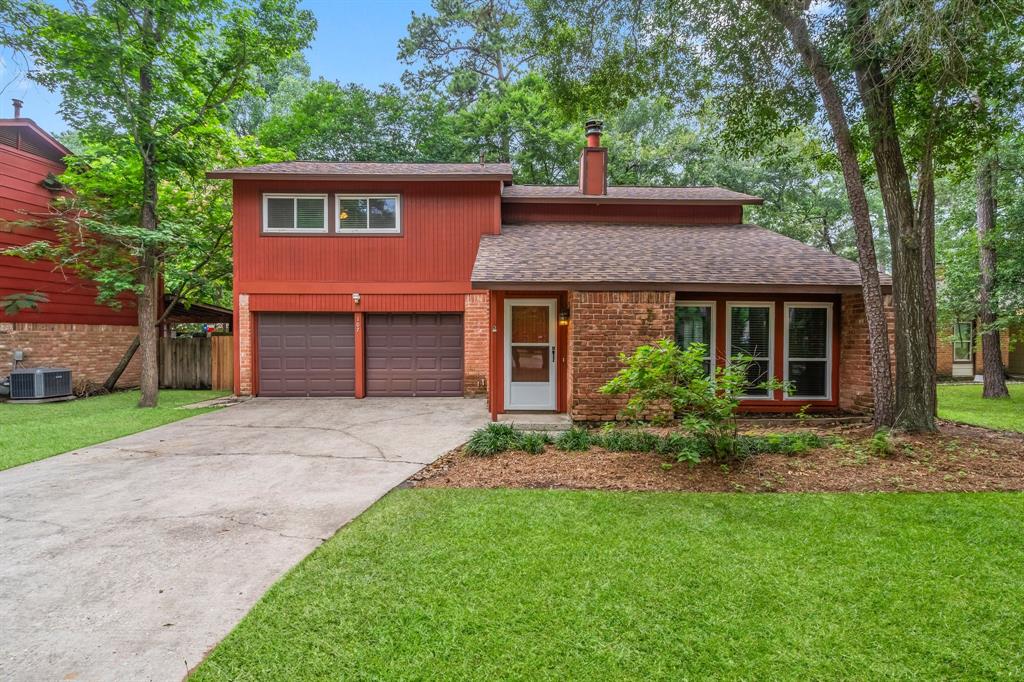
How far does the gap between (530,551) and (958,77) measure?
7.26 meters

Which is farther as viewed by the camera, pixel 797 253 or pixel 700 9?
pixel 797 253

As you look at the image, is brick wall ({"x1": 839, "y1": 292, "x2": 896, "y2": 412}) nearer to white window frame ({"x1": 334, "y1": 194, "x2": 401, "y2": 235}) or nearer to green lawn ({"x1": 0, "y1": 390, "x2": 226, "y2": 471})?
white window frame ({"x1": 334, "y1": 194, "x2": 401, "y2": 235})

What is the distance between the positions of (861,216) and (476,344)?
24.1 ft

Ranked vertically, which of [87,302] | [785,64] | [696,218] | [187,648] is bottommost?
[187,648]

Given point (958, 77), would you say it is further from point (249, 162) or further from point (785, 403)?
point (249, 162)

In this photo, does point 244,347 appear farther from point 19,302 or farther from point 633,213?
point 633,213

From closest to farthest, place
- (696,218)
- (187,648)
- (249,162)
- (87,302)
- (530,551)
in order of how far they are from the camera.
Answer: (187,648), (530,551), (696,218), (87,302), (249,162)

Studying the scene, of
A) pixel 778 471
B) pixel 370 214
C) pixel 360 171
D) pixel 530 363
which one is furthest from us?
pixel 370 214

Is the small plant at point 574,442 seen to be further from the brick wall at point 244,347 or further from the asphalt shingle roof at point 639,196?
the brick wall at point 244,347

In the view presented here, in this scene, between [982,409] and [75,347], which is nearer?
[982,409]

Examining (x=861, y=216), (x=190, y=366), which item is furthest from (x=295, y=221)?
(x=861, y=216)

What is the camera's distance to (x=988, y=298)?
11867 mm

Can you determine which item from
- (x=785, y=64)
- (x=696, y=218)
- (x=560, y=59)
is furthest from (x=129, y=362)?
(x=785, y=64)

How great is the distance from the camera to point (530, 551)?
3.33 m
